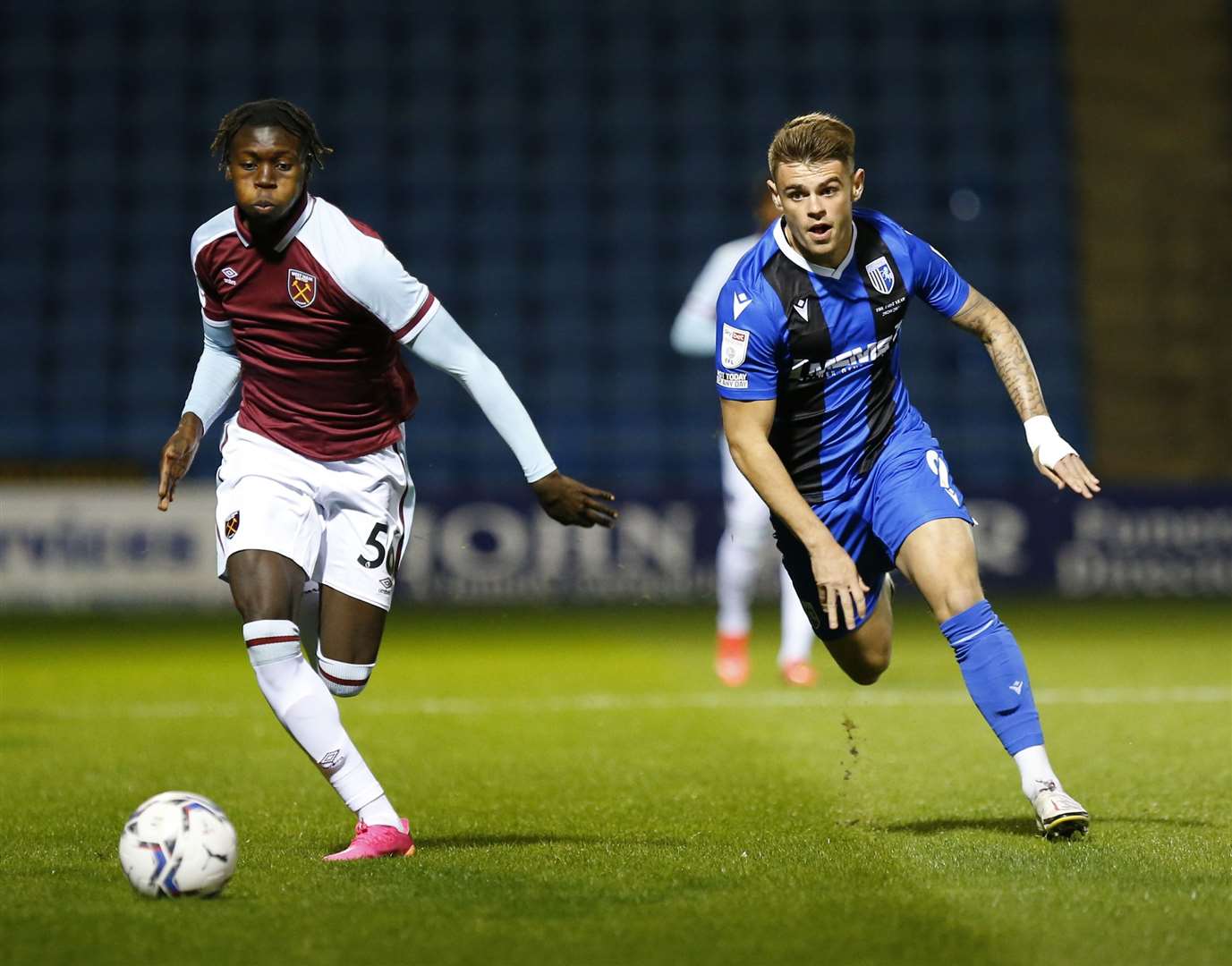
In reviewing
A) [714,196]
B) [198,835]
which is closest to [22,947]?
[198,835]

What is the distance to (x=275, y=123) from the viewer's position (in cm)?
466

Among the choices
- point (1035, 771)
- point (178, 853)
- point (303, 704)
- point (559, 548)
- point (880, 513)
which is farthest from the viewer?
point (559, 548)

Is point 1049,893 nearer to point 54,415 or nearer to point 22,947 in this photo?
point 22,947

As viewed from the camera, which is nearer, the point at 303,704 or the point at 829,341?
the point at 303,704

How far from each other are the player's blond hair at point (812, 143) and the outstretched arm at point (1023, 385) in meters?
0.65

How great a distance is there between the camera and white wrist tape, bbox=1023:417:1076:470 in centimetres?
490

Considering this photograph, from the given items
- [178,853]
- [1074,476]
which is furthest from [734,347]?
[178,853]

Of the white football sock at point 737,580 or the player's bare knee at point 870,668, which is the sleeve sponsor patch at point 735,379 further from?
the white football sock at point 737,580

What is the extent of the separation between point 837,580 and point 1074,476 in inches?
28.4

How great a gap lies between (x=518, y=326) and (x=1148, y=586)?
26.8ft

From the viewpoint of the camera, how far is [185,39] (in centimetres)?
2175

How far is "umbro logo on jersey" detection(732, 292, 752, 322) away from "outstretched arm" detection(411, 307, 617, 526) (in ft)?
2.15

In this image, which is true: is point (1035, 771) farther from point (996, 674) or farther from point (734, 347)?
point (734, 347)

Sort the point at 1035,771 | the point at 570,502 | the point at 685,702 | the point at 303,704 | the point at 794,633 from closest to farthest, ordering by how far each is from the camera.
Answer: the point at 570,502
the point at 303,704
the point at 1035,771
the point at 685,702
the point at 794,633
